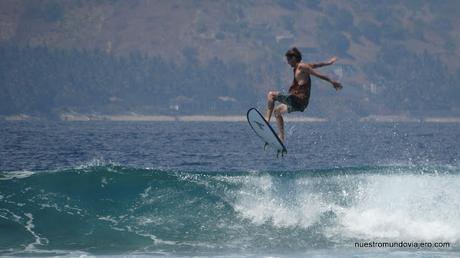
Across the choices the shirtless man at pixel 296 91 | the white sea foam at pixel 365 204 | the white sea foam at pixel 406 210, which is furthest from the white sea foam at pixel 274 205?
the shirtless man at pixel 296 91

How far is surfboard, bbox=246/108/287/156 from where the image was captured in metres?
19.7

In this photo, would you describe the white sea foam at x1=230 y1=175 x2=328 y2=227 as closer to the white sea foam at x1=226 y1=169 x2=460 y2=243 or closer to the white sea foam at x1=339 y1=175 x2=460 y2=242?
the white sea foam at x1=226 y1=169 x2=460 y2=243

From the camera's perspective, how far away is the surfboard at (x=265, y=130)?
1970cm

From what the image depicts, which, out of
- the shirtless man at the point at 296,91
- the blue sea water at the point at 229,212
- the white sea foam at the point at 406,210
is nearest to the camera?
the shirtless man at the point at 296,91

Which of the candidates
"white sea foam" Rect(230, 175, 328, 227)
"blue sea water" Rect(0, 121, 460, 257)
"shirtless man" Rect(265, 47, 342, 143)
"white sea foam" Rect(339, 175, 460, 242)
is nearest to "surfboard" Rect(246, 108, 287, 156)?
"shirtless man" Rect(265, 47, 342, 143)

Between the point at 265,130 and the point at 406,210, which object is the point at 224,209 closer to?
the point at 265,130

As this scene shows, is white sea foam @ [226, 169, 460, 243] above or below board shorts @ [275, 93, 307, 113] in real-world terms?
below

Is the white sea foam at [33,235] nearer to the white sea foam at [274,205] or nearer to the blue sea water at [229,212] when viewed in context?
the blue sea water at [229,212]

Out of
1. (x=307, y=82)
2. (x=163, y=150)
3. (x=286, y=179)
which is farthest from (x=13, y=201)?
(x=163, y=150)

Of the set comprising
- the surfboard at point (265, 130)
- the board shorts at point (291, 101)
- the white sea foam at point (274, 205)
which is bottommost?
the white sea foam at point (274, 205)

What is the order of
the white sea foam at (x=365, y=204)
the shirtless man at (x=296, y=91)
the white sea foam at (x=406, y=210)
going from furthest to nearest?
the white sea foam at (x=365, y=204) → the white sea foam at (x=406, y=210) → the shirtless man at (x=296, y=91)

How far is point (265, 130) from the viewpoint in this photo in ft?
65.5

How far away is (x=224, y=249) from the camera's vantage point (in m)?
19.7

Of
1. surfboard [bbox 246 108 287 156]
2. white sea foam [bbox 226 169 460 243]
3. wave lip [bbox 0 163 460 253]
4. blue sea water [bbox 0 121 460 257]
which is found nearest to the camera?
surfboard [bbox 246 108 287 156]
